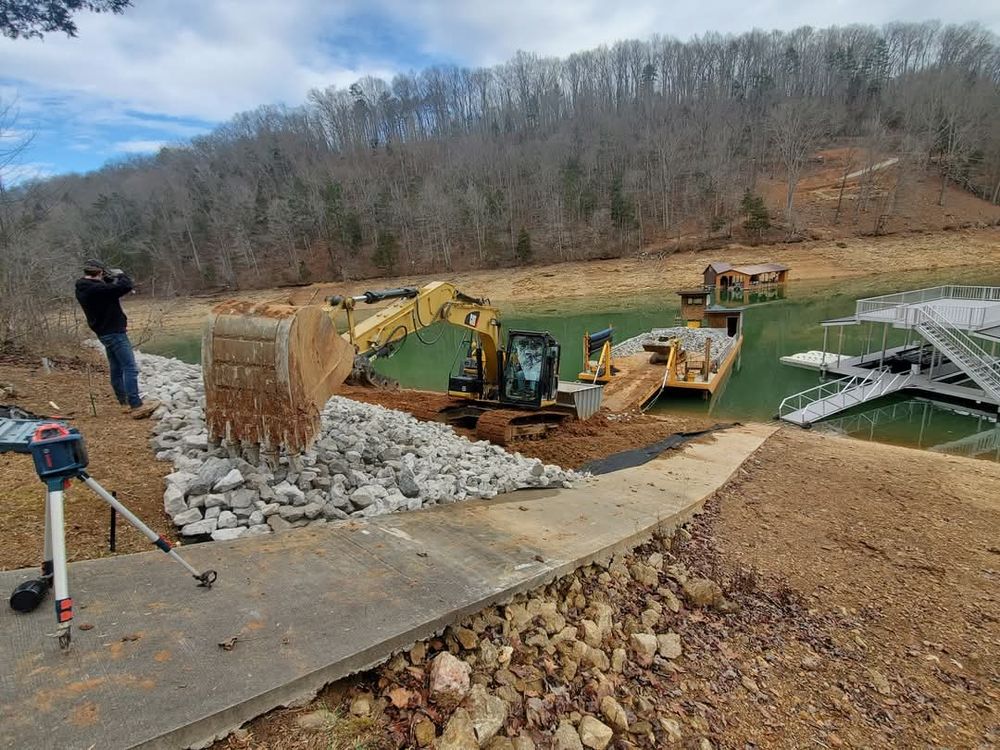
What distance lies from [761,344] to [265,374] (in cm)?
2592

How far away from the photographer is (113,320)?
6883 millimetres

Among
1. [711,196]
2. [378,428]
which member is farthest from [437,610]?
[711,196]

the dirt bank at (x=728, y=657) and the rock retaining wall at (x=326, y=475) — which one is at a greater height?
the rock retaining wall at (x=326, y=475)

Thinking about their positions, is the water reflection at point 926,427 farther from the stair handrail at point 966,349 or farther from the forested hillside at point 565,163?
the forested hillside at point 565,163

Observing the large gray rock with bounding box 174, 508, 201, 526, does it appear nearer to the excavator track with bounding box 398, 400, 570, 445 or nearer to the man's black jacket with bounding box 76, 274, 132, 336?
the man's black jacket with bounding box 76, 274, 132, 336

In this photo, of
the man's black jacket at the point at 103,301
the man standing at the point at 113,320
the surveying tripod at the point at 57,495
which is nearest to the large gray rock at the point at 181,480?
the surveying tripod at the point at 57,495

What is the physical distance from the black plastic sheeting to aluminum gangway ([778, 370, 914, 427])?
16.9 ft

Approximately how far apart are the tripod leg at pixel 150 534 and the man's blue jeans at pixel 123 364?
14.2 ft

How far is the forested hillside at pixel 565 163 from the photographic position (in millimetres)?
60188

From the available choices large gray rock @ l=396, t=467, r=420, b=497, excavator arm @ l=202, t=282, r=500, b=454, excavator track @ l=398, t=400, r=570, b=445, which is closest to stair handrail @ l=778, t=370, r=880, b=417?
excavator track @ l=398, t=400, r=570, b=445

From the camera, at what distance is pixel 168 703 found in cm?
240

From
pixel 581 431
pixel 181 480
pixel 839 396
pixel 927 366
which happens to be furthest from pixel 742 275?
pixel 181 480

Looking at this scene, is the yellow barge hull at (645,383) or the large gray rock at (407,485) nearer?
the large gray rock at (407,485)

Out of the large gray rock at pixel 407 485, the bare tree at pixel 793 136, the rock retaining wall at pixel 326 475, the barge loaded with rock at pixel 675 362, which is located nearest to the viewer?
the rock retaining wall at pixel 326 475
